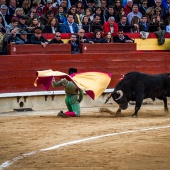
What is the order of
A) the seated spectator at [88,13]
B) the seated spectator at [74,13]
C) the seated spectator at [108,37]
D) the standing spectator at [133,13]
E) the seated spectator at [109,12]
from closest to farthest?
the seated spectator at [74,13]
the seated spectator at [88,13]
the seated spectator at [108,37]
the seated spectator at [109,12]
the standing spectator at [133,13]

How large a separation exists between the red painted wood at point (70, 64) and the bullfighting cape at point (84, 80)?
4.25 feet

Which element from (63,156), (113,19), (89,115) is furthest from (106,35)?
(63,156)

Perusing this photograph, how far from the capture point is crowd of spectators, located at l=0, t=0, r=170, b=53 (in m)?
16.5

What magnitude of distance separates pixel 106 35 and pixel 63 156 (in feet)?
28.7

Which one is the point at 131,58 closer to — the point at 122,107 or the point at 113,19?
the point at 113,19

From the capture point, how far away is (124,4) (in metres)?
19.8

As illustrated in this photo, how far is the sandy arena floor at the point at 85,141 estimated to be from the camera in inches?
361

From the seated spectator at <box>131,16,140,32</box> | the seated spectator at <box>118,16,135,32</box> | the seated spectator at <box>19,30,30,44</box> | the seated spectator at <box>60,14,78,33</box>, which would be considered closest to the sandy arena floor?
the seated spectator at <box>19,30,30,44</box>

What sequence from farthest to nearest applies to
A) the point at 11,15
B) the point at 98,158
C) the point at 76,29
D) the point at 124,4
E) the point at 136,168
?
the point at 124,4 → the point at 76,29 → the point at 11,15 → the point at 98,158 → the point at 136,168

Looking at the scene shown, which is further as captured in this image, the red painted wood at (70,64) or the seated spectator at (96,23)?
the seated spectator at (96,23)

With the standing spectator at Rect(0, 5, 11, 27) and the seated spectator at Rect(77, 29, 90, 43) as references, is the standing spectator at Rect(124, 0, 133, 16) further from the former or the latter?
the standing spectator at Rect(0, 5, 11, 27)

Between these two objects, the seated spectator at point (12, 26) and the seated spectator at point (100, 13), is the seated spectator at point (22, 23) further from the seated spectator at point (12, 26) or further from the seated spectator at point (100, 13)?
the seated spectator at point (100, 13)

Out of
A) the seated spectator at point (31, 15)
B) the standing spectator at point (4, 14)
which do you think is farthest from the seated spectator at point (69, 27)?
the standing spectator at point (4, 14)

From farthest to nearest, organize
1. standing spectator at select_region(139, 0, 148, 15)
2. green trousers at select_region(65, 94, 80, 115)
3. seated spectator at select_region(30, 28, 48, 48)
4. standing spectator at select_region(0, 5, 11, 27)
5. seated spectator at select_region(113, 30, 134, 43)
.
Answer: standing spectator at select_region(139, 0, 148, 15) < seated spectator at select_region(113, 30, 134, 43) < seated spectator at select_region(30, 28, 48, 48) < standing spectator at select_region(0, 5, 11, 27) < green trousers at select_region(65, 94, 80, 115)
